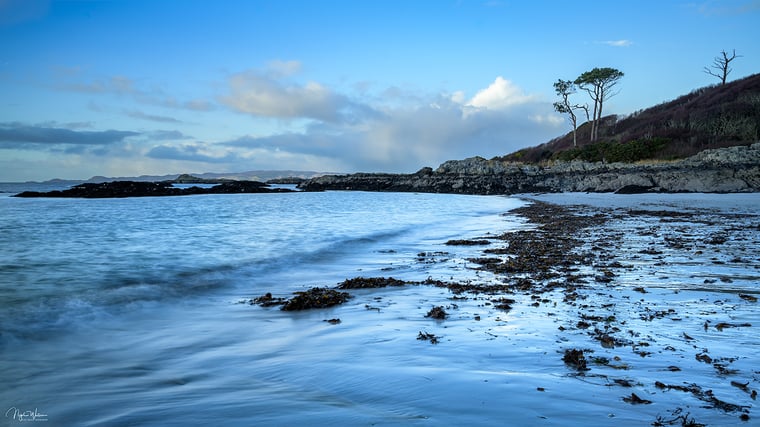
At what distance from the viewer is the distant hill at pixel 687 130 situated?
30.2 m

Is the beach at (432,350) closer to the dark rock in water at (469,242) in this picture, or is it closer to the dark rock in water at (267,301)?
the dark rock in water at (267,301)

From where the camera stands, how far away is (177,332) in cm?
403

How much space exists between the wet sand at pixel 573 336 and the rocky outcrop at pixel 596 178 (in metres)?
15.8

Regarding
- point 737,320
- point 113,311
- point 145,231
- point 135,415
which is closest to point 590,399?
point 737,320

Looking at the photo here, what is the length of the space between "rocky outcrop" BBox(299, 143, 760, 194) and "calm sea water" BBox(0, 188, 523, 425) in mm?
15593

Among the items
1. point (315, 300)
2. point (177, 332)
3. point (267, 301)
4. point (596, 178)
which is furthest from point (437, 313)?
point (596, 178)

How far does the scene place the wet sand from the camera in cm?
204

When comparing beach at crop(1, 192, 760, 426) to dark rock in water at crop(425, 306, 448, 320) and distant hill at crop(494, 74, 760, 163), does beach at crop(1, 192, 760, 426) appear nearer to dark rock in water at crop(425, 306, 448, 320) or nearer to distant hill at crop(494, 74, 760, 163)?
dark rock in water at crop(425, 306, 448, 320)

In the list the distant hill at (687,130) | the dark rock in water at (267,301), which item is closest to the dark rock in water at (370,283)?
the dark rock in water at (267,301)

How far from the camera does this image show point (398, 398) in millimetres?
2227

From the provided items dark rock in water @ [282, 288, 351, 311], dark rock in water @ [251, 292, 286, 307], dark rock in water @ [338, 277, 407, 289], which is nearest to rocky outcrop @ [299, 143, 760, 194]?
dark rock in water @ [338, 277, 407, 289]

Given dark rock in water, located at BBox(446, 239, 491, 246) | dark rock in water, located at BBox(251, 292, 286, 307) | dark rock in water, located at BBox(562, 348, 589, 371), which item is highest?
dark rock in water, located at BBox(562, 348, 589, 371)

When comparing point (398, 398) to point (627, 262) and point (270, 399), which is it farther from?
point (627, 262)

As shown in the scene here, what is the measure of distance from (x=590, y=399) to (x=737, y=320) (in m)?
2.02
